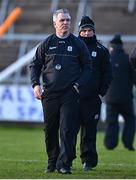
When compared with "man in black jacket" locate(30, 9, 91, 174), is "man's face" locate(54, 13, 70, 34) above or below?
above

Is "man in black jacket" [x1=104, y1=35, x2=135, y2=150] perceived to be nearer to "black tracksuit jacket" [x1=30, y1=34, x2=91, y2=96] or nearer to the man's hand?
"black tracksuit jacket" [x1=30, y1=34, x2=91, y2=96]

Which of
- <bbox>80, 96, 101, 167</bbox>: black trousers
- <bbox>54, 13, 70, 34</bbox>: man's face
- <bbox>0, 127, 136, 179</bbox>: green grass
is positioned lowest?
<bbox>0, 127, 136, 179</bbox>: green grass

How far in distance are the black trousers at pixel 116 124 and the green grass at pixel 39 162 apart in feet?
0.68

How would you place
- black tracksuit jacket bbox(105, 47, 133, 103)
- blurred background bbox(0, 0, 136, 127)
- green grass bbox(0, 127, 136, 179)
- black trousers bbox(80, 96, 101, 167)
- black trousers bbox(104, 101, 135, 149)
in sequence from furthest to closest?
blurred background bbox(0, 0, 136, 127) < black tracksuit jacket bbox(105, 47, 133, 103) < black trousers bbox(104, 101, 135, 149) < black trousers bbox(80, 96, 101, 167) < green grass bbox(0, 127, 136, 179)

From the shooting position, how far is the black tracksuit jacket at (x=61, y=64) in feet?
38.0

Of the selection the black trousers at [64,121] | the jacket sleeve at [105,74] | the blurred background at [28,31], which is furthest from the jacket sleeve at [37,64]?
the blurred background at [28,31]

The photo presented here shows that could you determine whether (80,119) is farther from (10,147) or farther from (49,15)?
(49,15)

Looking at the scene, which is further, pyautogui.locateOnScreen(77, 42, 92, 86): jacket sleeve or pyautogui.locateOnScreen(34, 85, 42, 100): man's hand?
pyautogui.locateOnScreen(77, 42, 92, 86): jacket sleeve

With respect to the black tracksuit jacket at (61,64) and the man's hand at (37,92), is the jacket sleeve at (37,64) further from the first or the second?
the man's hand at (37,92)

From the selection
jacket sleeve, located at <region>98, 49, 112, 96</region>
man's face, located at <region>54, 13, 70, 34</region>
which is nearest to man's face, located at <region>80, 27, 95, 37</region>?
jacket sleeve, located at <region>98, 49, 112, 96</region>

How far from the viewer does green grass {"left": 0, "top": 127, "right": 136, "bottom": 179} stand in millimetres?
11398

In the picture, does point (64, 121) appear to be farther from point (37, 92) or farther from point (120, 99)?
point (120, 99)

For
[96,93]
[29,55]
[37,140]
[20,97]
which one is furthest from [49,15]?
[96,93]

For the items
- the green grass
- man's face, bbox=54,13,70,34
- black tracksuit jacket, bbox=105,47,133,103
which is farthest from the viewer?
black tracksuit jacket, bbox=105,47,133,103
